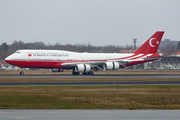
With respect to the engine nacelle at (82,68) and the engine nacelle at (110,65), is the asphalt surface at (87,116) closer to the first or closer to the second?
the engine nacelle at (82,68)

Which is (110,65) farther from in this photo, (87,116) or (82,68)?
(87,116)

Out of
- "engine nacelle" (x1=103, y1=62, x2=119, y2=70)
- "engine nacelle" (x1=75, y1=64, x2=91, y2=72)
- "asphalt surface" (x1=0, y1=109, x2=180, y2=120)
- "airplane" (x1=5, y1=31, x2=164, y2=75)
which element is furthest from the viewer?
"engine nacelle" (x1=103, y1=62, x2=119, y2=70)

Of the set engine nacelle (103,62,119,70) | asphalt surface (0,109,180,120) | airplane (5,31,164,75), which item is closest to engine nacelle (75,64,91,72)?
airplane (5,31,164,75)

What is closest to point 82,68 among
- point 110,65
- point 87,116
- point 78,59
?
point 78,59

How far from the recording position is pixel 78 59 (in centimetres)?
5738

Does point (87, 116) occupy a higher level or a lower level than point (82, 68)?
lower

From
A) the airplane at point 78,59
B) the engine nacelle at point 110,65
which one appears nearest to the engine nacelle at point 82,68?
the airplane at point 78,59

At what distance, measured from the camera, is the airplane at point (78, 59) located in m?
53.4

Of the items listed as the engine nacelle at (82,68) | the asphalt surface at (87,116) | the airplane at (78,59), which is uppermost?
the airplane at (78,59)

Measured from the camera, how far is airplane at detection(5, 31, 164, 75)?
53.4 meters

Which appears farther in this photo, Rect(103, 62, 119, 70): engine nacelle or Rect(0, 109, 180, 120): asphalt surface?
Rect(103, 62, 119, 70): engine nacelle

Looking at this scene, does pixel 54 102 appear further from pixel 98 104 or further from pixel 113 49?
pixel 113 49

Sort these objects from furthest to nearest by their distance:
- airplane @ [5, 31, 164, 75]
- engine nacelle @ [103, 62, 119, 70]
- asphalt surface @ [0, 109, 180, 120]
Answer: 1. engine nacelle @ [103, 62, 119, 70]
2. airplane @ [5, 31, 164, 75]
3. asphalt surface @ [0, 109, 180, 120]

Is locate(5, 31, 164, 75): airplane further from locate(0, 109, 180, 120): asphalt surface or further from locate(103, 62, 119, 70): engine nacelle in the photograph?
locate(0, 109, 180, 120): asphalt surface
